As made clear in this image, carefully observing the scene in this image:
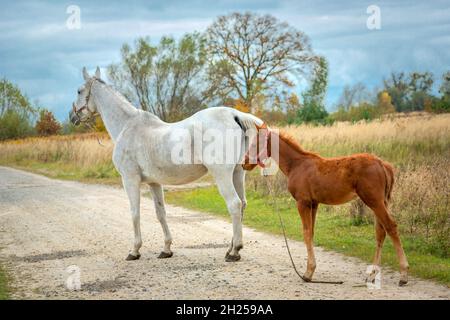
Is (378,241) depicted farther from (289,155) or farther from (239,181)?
(239,181)

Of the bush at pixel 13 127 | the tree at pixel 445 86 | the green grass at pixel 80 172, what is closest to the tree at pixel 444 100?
the tree at pixel 445 86

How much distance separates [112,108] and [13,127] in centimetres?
4600

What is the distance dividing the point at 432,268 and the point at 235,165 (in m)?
2.95

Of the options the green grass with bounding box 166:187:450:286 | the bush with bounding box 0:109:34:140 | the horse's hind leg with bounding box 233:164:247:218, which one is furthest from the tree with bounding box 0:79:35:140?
the horse's hind leg with bounding box 233:164:247:218

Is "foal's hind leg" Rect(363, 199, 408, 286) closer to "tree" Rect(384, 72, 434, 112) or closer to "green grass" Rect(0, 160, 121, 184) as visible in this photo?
"green grass" Rect(0, 160, 121, 184)

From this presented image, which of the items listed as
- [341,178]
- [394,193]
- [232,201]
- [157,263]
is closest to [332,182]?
[341,178]

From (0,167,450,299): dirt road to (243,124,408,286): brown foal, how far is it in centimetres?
50

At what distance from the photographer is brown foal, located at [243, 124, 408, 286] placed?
6.48 meters

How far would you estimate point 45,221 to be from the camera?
12594mm

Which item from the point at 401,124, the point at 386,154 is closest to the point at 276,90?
the point at 401,124

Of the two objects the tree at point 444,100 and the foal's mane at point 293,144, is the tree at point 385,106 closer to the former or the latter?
the tree at point 444,100

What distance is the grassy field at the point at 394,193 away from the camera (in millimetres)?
8648

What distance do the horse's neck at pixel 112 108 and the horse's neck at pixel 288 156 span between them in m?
3.06

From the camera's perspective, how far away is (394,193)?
11023mm
